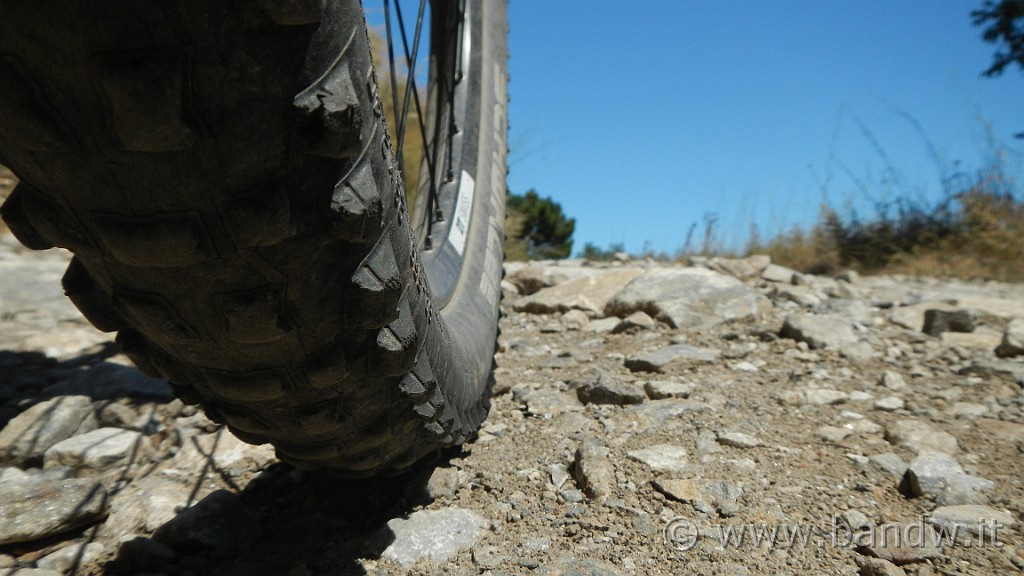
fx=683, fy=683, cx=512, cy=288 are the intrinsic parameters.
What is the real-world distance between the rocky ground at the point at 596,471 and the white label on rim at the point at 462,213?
496 millimetres

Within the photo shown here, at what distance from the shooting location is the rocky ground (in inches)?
48.2

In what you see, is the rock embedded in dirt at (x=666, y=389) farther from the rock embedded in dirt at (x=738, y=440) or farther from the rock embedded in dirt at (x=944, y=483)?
the rock embedded in dirt at (x=944, y=483)

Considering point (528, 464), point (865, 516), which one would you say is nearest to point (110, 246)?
point (528, 464)

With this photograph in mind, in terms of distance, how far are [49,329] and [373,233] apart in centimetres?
221

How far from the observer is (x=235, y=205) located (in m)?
0.63

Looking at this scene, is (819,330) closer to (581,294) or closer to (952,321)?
(952,321)

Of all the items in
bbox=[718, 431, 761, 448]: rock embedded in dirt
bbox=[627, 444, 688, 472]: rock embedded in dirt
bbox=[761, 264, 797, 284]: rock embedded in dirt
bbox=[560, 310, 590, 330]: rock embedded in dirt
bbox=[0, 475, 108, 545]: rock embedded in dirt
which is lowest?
bbox=[0, 475, 108, 545]: rock embedded in dirt

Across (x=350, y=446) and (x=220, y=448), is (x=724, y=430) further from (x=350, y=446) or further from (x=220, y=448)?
(x=220, y=448)

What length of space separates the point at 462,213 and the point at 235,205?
4.08 ft

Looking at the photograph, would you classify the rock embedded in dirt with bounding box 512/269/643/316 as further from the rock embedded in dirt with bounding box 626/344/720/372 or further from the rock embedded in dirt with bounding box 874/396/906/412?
the rock embedded in dirt with bounding box 874/396/906/412

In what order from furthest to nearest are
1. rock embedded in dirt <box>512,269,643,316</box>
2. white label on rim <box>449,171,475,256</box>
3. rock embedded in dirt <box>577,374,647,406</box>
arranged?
rock embedded in dirt <box>512,269,643,316</box>, rock embedded in dirt <box>577,374,647,406</box>, white label on rim <box>449,171,475,256</box>

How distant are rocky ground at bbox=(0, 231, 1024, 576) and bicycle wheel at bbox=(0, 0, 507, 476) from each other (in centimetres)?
40

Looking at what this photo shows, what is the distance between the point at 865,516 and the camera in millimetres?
1345

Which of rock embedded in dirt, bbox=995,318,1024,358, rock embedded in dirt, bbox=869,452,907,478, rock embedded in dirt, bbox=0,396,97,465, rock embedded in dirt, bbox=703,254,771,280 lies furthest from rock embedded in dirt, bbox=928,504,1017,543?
rock embedded in dirt, bbox=703,254,771,280
